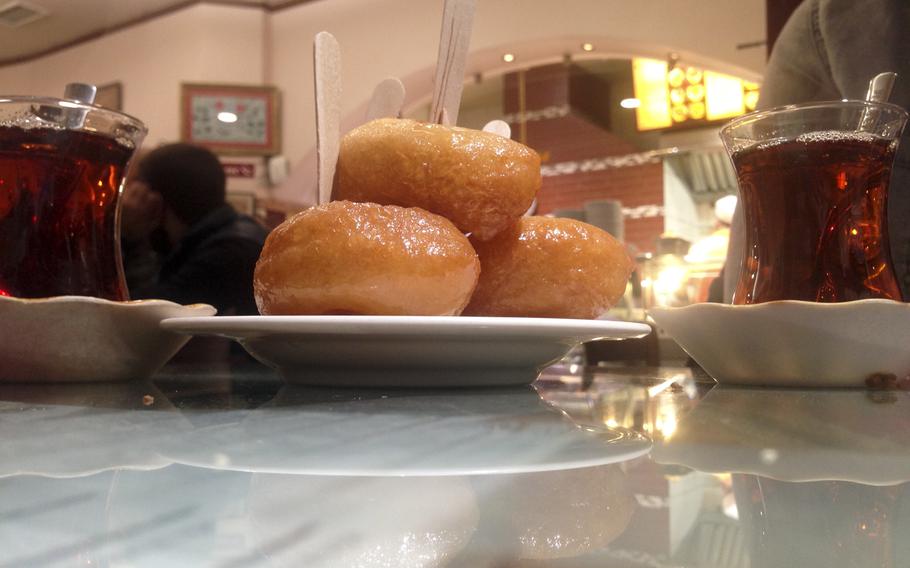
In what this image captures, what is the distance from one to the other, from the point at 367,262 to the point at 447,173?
11 cm

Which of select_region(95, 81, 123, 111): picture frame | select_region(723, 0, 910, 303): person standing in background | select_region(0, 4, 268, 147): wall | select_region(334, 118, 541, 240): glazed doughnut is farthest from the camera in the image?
A: select_region(95, 81, 123, 111): picture frame

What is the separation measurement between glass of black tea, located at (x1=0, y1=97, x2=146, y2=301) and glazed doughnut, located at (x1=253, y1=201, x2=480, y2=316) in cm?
19

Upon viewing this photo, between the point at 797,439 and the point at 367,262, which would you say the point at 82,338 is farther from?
the point at 797,439

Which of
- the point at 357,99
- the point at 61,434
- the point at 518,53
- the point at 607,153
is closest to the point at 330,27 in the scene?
the point at 357,99

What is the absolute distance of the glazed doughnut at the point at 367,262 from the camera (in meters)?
0.46

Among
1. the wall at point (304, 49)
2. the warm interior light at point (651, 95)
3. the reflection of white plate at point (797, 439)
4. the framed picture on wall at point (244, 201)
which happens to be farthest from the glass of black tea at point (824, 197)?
the warm interior light at point (651, 95)

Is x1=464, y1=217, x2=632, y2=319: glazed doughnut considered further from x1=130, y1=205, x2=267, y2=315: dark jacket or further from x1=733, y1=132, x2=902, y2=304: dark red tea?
x1=130, y1=205, x2=267, y2=315: dark jacket

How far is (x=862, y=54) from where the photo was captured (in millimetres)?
876

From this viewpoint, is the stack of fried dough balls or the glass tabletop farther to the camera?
the stack of fried dough balls

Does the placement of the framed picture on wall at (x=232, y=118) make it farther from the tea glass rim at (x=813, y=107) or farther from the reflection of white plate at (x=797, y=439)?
the reflection of white plate at (x=797, y=439)

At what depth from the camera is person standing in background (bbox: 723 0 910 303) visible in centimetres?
86

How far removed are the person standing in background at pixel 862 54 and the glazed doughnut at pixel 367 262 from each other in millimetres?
533

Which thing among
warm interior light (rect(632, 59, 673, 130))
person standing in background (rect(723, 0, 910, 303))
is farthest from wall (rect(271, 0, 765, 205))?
person standing in background (rect(723, 0, 910, 303))

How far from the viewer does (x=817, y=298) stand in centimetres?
57
